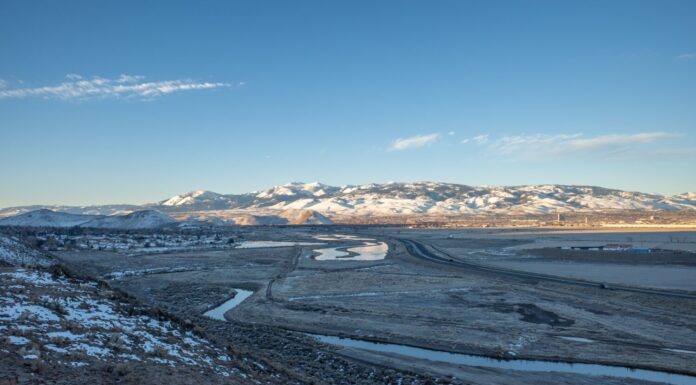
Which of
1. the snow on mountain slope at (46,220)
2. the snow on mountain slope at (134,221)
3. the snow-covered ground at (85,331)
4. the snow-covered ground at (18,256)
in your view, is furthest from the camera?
the snow on mountain slope at (46,220)

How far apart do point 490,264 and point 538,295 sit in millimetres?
20029

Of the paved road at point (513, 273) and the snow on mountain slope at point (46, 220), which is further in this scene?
the snow on mountain slope at point (46, 220)

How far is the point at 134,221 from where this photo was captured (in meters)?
142

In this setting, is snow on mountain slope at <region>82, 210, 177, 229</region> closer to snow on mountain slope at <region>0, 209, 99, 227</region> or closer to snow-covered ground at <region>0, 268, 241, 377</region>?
snow on mountain slope at <region>0, 209, 99, 227</region>

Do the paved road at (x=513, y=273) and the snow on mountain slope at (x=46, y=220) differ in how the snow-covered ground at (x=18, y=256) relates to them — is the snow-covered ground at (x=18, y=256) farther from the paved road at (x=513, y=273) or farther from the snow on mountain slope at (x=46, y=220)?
the snow on mountain slope at (x=46, y=220)

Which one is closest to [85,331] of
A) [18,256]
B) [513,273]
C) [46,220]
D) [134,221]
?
[18,256]

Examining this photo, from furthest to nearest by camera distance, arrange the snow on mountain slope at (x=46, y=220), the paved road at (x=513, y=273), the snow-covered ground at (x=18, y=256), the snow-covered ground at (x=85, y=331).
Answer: the snow on mountain slope at (x=46, y=220) → the snow-covered ground at (x=18, y=256) → the paved road at (x=513, y=273) → the snow-covered ground at (x=85, y=331)

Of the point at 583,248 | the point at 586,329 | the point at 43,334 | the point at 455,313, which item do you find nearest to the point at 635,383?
the point at 586,329

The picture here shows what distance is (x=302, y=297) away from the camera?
35.6m

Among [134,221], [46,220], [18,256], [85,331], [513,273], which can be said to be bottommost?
[513,273]

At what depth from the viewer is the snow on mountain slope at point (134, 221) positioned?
13862 centimetres

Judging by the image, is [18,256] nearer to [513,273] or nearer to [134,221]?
[513,273]

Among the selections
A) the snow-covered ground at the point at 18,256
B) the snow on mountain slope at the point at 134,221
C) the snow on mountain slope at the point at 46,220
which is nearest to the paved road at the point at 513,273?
the snow-covered ground at the point at 18,256

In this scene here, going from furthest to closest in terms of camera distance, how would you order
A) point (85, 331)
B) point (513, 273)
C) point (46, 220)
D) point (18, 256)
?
point (46, 220), point (513, 273), point (18, 256), point (85, 331)
